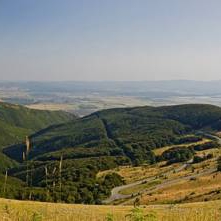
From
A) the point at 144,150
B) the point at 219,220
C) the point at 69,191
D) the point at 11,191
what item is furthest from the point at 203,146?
the point at 219,220

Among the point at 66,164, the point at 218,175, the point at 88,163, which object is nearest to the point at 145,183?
the point at 218,175

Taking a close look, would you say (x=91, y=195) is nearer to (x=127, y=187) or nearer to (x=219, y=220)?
(x=127, y=187)

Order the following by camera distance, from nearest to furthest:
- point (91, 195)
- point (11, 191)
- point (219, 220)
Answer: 1. point (219, 220)
2. point (11, 191)
3. point (91, 195)

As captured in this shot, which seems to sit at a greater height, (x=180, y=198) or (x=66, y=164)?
(x=180, y=198)

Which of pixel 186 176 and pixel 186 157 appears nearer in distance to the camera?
pixel 186 176

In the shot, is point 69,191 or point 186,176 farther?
point 69,191

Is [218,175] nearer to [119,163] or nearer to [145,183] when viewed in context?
[145,183]

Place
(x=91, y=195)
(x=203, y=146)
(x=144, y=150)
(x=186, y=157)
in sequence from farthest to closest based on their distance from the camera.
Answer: (x=144, y=150), (x=203, y=146), (x=186, y=157), (x=91, y=195)

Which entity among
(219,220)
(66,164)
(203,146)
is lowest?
(66,164)

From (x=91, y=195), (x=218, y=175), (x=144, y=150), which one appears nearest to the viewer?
(x=218, y=175)
